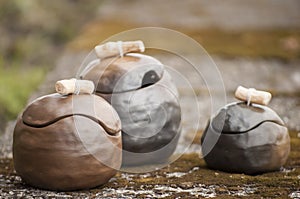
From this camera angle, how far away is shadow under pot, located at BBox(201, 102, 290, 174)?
6.72 feet

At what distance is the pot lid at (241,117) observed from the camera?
2.07 metres

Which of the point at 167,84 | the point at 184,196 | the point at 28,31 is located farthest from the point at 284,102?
the point at 28,31

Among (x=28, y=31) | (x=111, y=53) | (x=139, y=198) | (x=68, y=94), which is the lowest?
(x=139, y=198)

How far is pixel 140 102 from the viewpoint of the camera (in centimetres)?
209

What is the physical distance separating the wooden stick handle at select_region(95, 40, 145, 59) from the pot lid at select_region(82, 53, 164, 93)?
2cm

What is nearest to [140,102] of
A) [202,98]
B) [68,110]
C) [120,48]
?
[120,48]

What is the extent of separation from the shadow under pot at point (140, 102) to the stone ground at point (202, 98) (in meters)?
0.11

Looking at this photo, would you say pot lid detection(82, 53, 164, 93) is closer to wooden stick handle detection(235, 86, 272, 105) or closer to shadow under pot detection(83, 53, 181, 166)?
shadow under pot detection(83, 53, 181, 166)

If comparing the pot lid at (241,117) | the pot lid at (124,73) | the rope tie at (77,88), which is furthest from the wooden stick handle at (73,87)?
the pot lid at (241,117)

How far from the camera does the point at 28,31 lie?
648 cm

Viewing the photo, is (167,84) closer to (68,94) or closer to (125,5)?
(68,94)

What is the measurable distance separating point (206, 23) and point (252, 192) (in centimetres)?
391

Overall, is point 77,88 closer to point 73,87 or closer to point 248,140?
point 73,87

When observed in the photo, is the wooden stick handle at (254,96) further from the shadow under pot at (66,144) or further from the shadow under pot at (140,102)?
the shadow under pot at (66,144)
